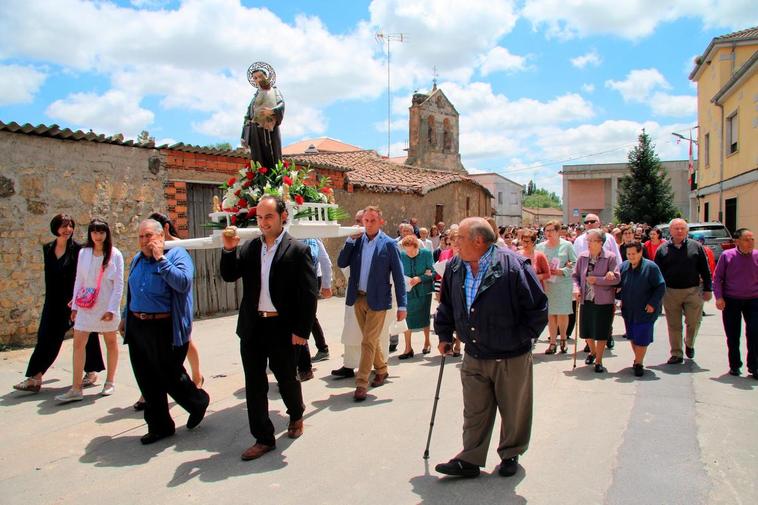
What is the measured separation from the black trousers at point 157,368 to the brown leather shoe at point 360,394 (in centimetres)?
160

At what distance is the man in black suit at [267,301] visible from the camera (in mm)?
4309

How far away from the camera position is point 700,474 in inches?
151

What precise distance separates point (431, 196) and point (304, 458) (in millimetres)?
15163

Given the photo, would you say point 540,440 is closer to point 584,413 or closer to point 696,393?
point 584,413

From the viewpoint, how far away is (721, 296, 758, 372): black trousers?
20.8 feet

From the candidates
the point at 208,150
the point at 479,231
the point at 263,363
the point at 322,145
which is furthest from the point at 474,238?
the point at 322,145

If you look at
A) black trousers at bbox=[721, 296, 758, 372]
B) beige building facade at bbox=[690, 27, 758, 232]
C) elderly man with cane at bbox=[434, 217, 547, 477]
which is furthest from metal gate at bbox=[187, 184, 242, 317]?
beige building facade at bbox=[690, 27, 758, 232]

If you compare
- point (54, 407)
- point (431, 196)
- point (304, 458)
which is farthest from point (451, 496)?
point (431, 196)

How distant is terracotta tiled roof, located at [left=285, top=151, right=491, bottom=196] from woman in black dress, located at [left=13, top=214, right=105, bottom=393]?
680 cm

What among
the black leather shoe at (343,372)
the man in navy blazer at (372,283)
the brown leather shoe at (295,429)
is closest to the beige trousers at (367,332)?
the man in navy blazer at (372,283)

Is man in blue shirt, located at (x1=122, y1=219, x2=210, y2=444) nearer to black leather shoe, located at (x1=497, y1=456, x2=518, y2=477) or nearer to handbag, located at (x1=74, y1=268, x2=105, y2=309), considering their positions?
handbag, located at (x1=74, y1=268, x2=105, y2=309)

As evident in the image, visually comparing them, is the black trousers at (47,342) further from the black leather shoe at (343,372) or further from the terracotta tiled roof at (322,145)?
the terracotta tiled roof at (322,145)

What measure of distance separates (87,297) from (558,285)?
586 centimetres

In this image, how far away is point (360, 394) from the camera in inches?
221
